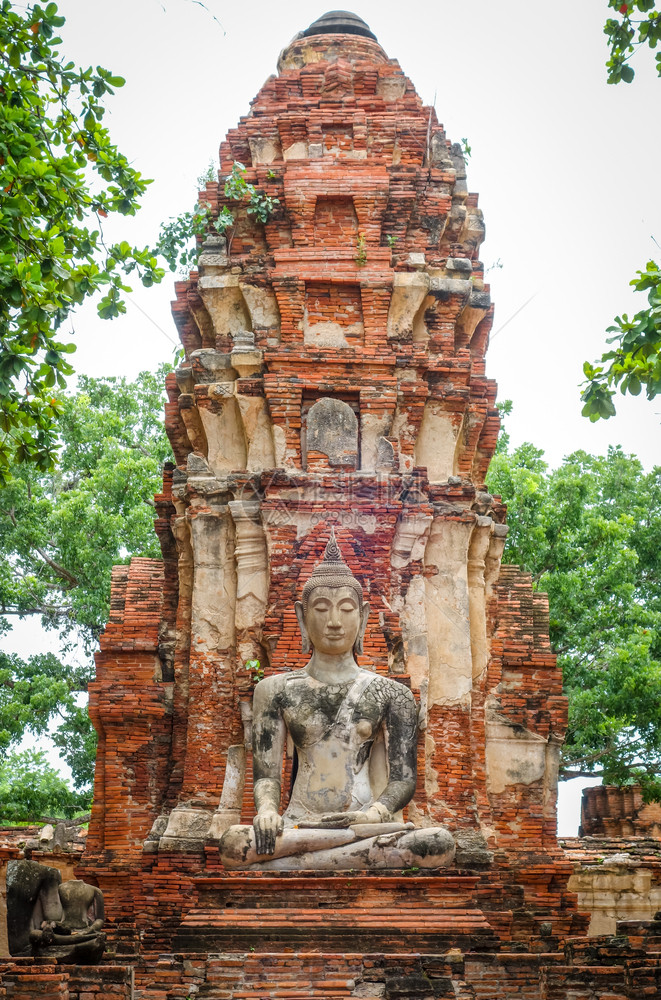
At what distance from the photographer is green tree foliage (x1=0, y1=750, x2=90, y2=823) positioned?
20781 mm

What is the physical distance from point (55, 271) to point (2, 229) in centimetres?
51

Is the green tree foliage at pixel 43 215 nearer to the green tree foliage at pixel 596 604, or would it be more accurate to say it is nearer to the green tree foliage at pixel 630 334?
the green tree foliage at pixel 630 334

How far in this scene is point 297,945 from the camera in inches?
346

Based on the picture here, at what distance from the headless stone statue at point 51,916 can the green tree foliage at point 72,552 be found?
10411 mm

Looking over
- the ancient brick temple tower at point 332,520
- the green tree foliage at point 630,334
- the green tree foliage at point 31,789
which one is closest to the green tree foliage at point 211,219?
the ancient brick temple tower at point 332,520

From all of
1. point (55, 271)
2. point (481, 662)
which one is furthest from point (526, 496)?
point (55, 271)

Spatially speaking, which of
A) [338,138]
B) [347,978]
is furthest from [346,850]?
[338,138]

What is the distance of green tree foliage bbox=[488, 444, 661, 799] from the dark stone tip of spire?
330 inches

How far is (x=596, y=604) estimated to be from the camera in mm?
22359

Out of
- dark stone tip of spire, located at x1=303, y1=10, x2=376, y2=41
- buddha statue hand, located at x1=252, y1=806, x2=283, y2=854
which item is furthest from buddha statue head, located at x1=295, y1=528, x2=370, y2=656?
dark stone tip of spire, located at x1=303, y1=10, x2=376, y2=41

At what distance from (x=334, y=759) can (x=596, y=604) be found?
1309 centimetres

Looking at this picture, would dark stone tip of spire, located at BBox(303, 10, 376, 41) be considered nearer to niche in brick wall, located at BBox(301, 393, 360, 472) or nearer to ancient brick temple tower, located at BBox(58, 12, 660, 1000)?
ancient brick temple tower, located at BBox(58, 12, 660, 1000)

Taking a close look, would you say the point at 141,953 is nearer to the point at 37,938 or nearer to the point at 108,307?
the point at 37,938

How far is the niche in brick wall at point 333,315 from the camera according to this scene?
14.0 metres
